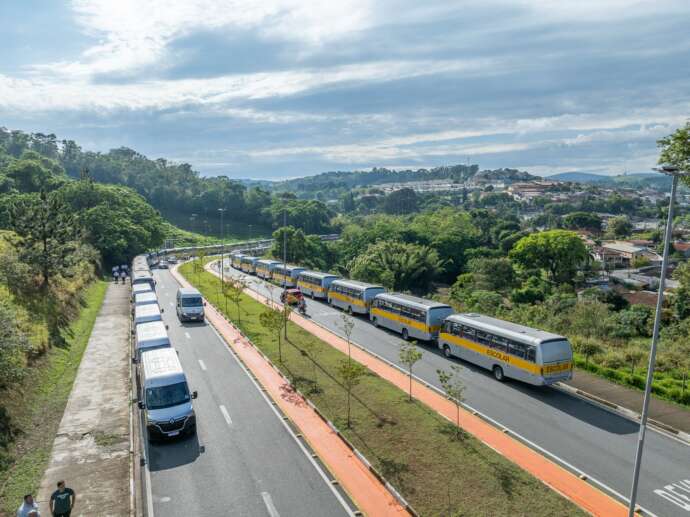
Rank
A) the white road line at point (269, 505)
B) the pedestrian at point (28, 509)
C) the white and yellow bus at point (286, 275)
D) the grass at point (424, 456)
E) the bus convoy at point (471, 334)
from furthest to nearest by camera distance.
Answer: the white and yellow bus at point (286, 275)
the bus convoy at point (471, 334)
the grass at point (424, 456)
the white road line at point (269, 505)
the pedestrian at point (28, 509)

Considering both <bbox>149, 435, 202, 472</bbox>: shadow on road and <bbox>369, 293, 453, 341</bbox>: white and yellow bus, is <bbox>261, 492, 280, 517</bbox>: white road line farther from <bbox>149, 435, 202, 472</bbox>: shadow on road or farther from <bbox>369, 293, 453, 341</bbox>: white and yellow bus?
<bbox>369, 293, 453, 341</bbox>: white and yellow bus

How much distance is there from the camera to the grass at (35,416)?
15570mm

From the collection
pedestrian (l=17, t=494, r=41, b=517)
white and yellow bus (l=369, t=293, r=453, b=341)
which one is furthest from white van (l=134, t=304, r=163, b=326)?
pedestrian (l=17, t=494, r=41, b=517)

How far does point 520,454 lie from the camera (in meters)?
17.8

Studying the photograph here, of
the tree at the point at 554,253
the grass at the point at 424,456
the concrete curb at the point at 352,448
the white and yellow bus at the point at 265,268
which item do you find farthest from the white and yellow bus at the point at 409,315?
the tree at the point at 554,253

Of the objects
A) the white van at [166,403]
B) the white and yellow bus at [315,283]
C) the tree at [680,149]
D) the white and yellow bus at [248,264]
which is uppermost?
the tree at [680,149]

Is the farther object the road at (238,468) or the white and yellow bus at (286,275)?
the white and yellow bus at (286,275)

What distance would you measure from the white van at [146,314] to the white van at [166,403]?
1057 cm

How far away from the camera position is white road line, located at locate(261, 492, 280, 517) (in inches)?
562

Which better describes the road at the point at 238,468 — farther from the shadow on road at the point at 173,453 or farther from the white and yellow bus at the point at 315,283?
the white and yellow bus at the point at 315,283

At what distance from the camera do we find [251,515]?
46.5 ft

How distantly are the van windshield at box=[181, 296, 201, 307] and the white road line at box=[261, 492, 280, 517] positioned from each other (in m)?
25.7

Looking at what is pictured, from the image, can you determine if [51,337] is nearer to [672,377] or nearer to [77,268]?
[77,268]

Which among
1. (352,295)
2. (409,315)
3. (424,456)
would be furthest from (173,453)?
(352,295)
